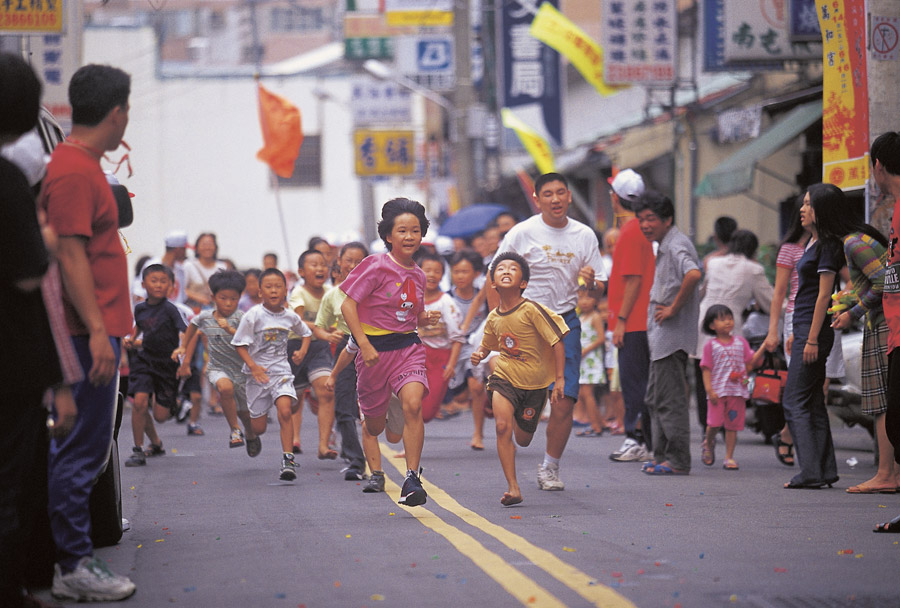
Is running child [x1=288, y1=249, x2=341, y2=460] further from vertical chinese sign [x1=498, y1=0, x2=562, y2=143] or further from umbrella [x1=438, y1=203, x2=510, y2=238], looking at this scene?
vertical chinese sign [x1=498, y1=0, x2=562, y2=143]

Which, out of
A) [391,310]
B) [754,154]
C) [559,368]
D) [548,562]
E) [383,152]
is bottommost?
[548,562]

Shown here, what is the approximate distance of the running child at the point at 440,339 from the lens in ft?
36.2

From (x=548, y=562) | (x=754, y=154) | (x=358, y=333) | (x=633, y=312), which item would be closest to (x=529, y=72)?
(x=754, y=154)

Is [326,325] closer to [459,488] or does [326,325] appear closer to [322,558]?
[459,488]

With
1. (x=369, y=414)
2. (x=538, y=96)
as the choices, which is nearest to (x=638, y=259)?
(x=369, y=414)

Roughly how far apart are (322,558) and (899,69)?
6435 millimetres

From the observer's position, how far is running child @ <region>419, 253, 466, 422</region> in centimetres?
1102

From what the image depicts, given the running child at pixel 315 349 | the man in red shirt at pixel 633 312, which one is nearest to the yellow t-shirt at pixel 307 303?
the running child at pixel 315 349

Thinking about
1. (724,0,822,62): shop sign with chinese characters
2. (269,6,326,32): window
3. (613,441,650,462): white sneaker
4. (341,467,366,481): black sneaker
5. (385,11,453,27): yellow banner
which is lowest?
(613,441,650,462): white sneaker

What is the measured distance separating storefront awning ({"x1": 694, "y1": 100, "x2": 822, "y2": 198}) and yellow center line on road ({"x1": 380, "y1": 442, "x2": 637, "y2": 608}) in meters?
10.1

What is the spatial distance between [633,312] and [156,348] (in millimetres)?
4198

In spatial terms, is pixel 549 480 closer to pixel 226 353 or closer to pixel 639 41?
pixel 226 353

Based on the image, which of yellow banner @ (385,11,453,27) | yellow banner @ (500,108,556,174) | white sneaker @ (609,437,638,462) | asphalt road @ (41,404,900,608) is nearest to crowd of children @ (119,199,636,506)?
asphalt road @ (41,404,900,608)

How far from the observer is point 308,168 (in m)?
46.4
